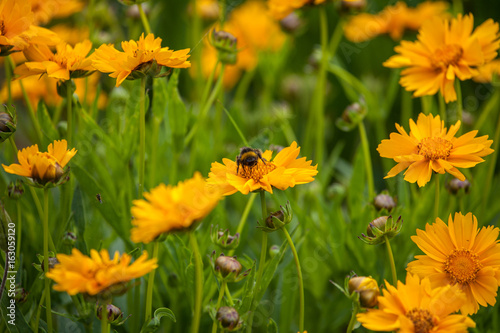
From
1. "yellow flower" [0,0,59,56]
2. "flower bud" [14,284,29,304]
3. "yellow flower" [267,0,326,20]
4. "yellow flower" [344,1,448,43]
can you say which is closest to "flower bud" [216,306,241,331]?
"flower bud" [14,284,29,304]

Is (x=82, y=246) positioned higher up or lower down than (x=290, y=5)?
lower down

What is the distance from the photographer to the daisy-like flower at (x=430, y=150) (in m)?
0.51

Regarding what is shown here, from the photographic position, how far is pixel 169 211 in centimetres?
39

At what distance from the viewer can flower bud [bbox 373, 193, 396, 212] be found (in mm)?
Answer: 646

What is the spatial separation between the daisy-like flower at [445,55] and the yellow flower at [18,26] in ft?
1.29

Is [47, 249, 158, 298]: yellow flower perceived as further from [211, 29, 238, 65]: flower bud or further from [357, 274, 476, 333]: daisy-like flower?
[211, 29, 238, 65]: flower bud

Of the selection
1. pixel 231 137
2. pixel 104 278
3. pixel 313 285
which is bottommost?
pixel 313 285

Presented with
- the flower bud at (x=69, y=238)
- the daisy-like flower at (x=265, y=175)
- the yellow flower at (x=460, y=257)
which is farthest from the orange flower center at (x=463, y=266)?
the flower bud at (x=69, y=238)

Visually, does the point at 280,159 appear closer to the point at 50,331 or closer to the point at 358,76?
the point at 50,331

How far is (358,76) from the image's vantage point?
127 centimetres

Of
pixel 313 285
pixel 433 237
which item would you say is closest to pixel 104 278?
pixel 433 237

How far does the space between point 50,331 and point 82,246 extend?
0.35 ft

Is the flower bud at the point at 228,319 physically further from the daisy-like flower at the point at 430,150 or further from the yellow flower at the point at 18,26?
the yellow flower at the point at 18,26

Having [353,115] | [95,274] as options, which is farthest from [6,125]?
[353,115]
